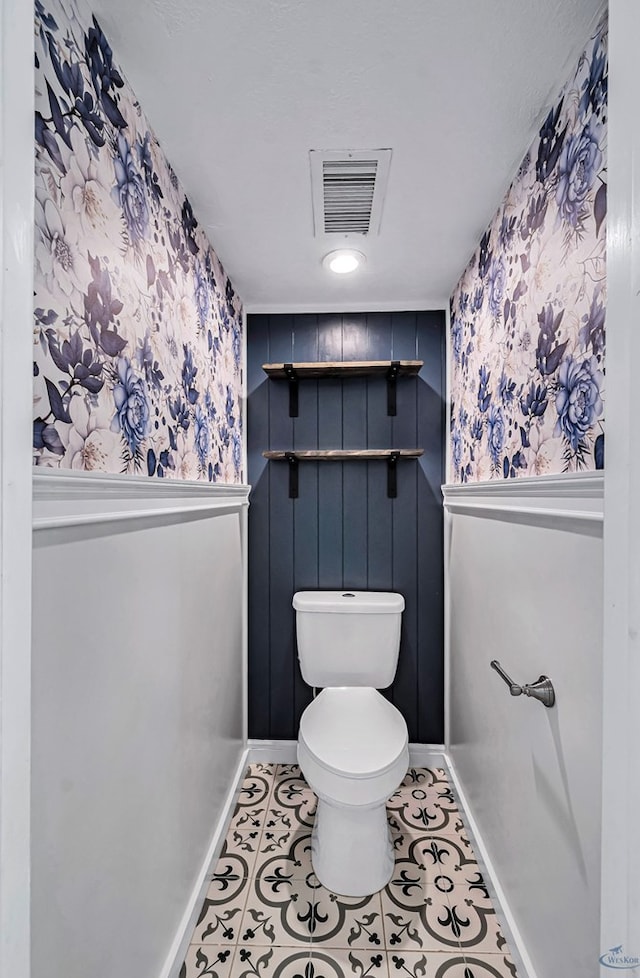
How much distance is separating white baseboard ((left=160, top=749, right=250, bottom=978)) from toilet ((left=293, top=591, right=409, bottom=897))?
337 mm

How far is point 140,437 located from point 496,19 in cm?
109

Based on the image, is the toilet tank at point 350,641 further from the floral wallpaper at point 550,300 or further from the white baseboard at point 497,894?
the floral wallpaper at point 550,300

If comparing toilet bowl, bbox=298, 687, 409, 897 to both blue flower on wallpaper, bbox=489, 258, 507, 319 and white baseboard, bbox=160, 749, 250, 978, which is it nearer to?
white baseboard, bbox=160, 749, 250, 978

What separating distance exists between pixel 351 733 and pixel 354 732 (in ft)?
0.04

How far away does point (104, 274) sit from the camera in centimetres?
92

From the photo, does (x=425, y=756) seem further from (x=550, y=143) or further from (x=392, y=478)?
(x=550, y=143)

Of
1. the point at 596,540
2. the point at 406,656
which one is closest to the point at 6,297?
the point at 596,540

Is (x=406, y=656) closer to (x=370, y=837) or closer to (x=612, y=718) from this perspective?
(x=370, y=837)

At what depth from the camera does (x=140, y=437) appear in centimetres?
110

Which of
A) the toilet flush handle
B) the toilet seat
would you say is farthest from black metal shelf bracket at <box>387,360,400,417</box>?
the toilet flush handle

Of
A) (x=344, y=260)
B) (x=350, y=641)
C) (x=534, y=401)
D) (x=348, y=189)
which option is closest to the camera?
(x=534, y=401)

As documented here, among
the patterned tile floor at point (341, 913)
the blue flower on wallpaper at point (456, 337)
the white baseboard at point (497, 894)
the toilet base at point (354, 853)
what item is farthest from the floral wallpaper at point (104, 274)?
the white baseboard at point (497, 894)

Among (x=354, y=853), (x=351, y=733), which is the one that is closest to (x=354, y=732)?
(x=351, y=733)

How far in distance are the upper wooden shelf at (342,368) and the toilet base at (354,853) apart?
1.62m
